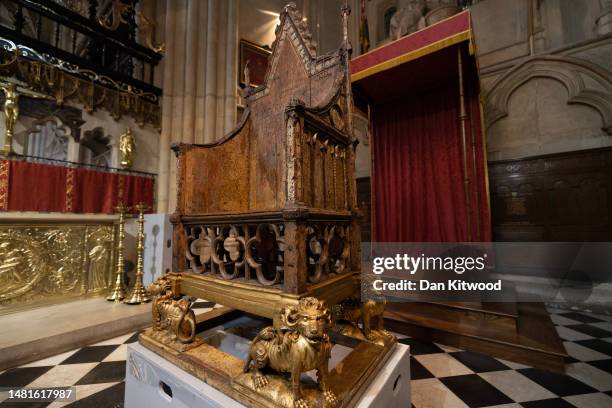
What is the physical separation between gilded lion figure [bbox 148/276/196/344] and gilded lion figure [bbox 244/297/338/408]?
388 millimetres

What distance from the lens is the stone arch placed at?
9.36 ft

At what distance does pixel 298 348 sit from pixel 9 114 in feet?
13.1

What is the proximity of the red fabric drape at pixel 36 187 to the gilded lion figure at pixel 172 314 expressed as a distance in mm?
2793

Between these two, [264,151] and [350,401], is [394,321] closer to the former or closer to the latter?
[350,401]

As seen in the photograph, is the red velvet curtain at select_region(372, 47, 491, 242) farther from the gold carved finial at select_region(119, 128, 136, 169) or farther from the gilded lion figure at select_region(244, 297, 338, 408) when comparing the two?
the gold carved finial at select_region(119, 128, 136, 169)

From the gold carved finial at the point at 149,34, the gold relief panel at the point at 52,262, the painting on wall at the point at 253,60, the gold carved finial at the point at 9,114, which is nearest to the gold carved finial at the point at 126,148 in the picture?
the gold carved finial at the point at 9,114

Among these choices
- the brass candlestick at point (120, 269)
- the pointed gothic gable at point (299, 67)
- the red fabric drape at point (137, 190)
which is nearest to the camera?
the pointed gothic gable at point (299, 67)

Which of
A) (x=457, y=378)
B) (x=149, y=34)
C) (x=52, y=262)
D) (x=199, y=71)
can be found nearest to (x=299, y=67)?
(x=457, y=378)

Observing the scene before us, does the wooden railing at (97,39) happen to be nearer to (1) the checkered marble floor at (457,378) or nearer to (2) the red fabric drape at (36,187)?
(2) the red fabric drape at (36,187)

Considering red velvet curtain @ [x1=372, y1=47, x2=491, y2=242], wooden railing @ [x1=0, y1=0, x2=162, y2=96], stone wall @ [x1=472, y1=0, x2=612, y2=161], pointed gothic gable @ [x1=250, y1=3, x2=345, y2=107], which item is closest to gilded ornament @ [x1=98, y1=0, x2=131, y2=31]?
wooden railing @ [x1=0, y1=0, x2=162, y2=96]

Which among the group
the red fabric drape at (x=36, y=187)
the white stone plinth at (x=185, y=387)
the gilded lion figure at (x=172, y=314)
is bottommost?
the white stone plinth at (x=185, y=387)

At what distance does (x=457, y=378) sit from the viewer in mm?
1434

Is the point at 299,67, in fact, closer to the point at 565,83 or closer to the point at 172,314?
the point at 172,314

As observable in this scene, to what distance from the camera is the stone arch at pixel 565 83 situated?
2854 millimetres
